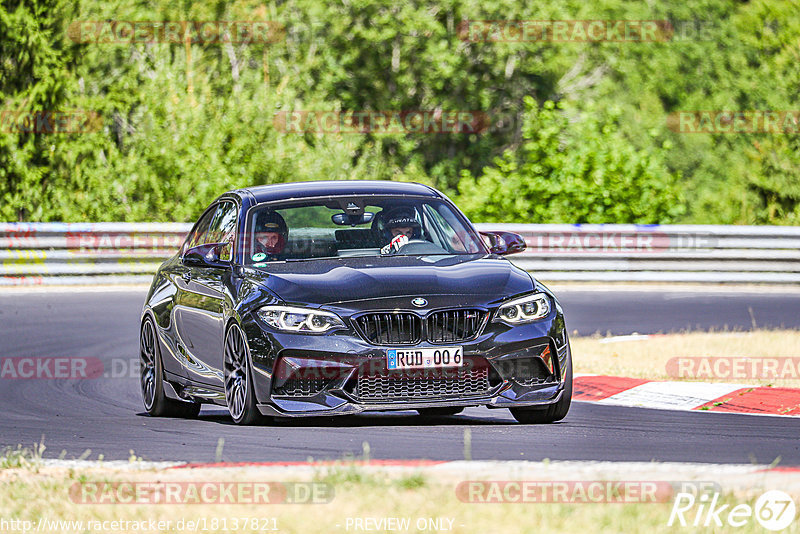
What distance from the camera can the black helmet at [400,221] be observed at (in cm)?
949

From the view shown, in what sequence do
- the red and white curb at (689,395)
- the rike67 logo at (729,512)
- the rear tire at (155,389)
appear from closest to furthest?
the rike67 logo at (729,512) → the red and white curb at (689,395) → the rear tire at (155,389)

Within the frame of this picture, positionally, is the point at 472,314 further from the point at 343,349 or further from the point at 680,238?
the point at 680,238

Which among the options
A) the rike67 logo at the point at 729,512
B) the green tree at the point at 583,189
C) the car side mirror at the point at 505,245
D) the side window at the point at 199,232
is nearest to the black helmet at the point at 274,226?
the side window at the point at 199,232

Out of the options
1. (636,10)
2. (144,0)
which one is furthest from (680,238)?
(636,10)

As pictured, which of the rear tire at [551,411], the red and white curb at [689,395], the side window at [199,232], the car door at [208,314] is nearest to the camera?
the rear tire at [551,411]

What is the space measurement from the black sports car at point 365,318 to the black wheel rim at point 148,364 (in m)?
0.62

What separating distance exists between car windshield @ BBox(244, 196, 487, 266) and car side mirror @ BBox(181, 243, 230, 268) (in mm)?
189

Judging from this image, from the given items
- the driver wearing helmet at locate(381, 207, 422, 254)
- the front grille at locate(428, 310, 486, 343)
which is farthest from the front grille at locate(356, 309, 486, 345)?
the driver wearing helmet at locate(381, 207, 422, 254)

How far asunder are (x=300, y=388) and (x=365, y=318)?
54 cm

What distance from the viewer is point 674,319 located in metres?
17.2

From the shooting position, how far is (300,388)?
27.0 feet

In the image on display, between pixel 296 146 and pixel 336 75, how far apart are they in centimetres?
1638

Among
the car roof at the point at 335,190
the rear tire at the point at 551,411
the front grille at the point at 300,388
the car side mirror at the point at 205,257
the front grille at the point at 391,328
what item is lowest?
the rear tire at the point at 551,411

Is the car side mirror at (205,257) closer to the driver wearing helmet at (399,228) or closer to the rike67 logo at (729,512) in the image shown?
the driver wearing helmet at (399,228)
